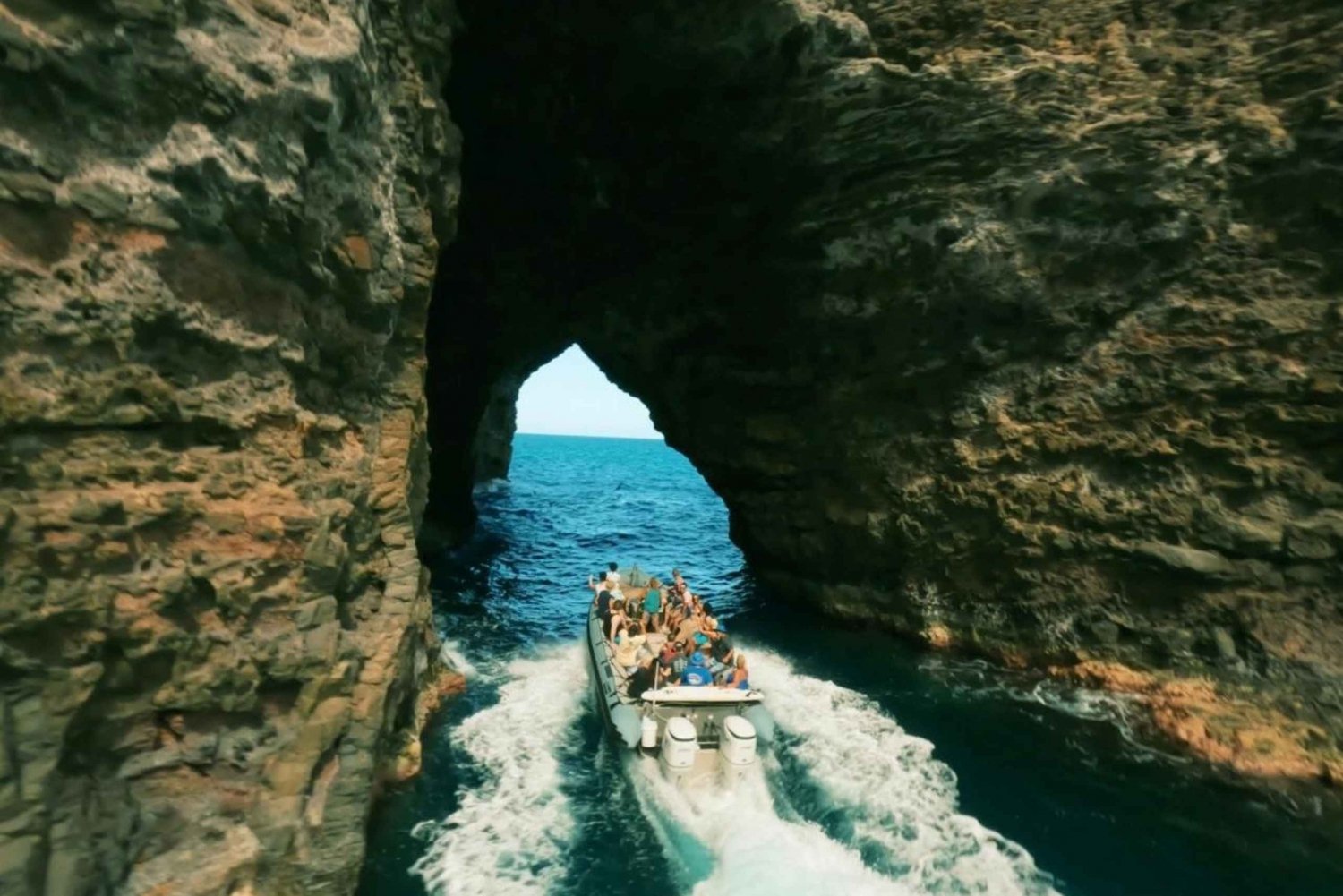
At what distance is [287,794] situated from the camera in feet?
24.4

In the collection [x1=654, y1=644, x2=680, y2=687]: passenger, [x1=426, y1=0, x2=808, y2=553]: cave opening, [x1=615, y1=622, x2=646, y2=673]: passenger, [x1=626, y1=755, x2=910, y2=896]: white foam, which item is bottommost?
[x1=626, y1=755, x2=910, y2=896]: white foam

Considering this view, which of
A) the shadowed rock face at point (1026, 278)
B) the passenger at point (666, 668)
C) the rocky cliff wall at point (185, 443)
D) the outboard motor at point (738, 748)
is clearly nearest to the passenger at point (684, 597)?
the passenger at point (666, 668)

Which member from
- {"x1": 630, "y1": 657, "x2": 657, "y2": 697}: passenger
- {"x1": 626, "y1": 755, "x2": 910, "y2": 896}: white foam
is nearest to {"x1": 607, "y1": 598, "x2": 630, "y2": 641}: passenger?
{"x1": 630, "y1": 657, "x2": 657, "y2": 697}: passenger

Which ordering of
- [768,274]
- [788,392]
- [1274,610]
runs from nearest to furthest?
[1274,610] → [768,274] → [788,392]

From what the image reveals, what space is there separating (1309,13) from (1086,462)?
30.0 feet

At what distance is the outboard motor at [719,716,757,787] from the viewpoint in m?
10.8

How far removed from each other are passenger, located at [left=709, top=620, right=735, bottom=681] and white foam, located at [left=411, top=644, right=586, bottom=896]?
321cm

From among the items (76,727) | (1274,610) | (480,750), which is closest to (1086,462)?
(1274,610)

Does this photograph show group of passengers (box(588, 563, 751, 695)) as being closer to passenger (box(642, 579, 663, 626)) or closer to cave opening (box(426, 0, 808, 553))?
passenger (box(642, 579, 663, 626))

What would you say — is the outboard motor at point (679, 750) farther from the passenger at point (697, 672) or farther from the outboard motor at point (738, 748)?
the passenger at point (697, 672)

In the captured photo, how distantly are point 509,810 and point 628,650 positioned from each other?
4.10m

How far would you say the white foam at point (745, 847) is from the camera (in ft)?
29.8

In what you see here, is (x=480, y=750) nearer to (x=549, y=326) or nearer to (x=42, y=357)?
(x=42, y=357)

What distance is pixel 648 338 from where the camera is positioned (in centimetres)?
2327
